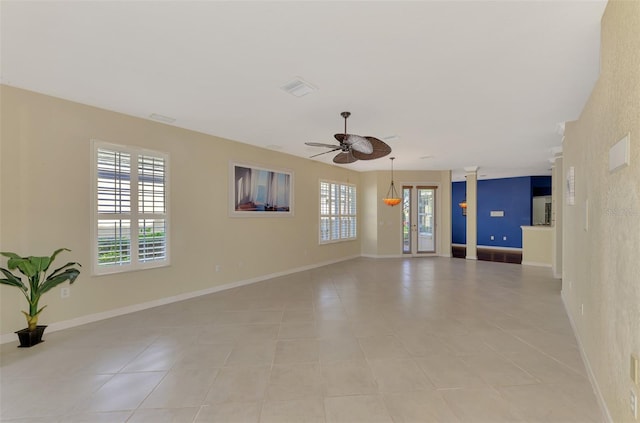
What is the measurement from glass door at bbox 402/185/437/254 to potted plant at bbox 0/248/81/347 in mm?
8509

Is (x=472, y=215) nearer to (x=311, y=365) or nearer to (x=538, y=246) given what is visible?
(x=538, y=246)

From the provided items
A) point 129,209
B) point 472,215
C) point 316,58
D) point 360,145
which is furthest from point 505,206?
point 129,209

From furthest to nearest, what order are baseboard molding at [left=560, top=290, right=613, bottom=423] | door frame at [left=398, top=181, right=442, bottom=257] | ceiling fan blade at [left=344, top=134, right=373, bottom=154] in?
door frame at [left=398, top=181, right=442, bottom=257]
ceiling fan blade at [left=344, top=134, right=373, bottom=154]
baseboard molding at [left=560, top=290, right=613, bottom=423]

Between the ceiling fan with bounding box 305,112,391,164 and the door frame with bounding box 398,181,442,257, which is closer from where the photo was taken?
the ceiling fan with bounding box 305,112,391,164

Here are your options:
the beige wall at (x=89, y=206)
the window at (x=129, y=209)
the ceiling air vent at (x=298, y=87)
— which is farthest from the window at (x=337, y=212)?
the ceiling air vent at (x=298, y=87)

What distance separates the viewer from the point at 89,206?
378 centimetres

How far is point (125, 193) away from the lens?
161 inches

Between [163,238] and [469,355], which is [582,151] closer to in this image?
[469,355]

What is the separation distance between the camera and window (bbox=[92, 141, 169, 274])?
3883 mm

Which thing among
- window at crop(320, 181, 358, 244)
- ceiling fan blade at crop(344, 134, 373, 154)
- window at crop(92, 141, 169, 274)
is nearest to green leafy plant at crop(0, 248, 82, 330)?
window at crop(92, 141, 169, 274)

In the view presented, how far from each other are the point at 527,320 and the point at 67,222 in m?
6.08

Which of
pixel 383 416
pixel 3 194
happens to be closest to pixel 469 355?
pixel 383 416

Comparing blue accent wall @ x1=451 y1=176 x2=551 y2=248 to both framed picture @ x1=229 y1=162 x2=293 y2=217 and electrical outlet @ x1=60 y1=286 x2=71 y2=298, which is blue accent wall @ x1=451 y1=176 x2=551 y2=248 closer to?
framed picture @ x1=229 y1=162 x2=293 y2=217

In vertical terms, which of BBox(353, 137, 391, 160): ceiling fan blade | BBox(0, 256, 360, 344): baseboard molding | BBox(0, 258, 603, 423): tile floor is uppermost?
BBox(353, 137, 391, 160): ceiling fan blade
